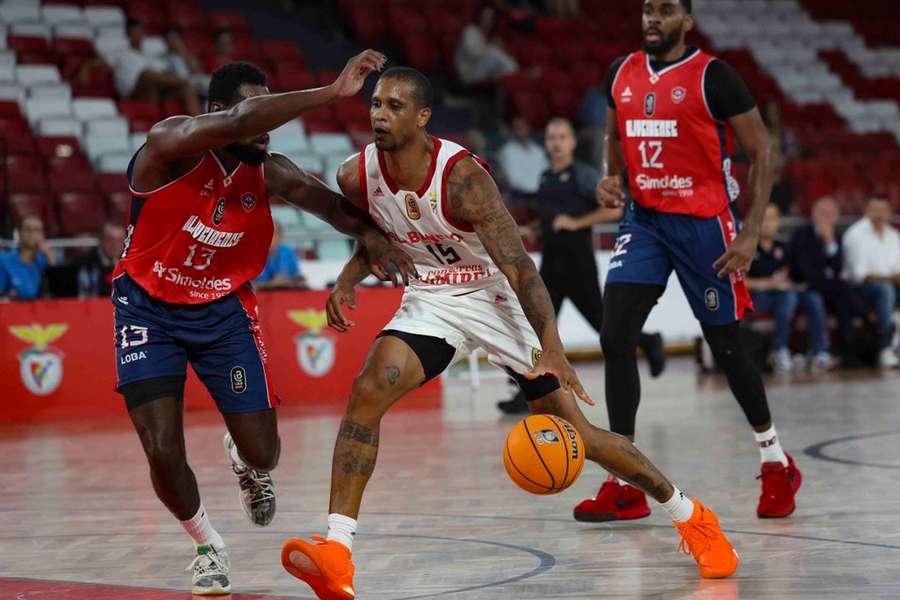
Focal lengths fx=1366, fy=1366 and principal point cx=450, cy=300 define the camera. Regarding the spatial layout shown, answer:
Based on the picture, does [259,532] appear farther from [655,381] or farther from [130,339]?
[655,381]

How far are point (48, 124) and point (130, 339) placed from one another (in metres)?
10.0

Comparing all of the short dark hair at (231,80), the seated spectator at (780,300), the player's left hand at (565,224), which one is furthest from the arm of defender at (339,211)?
the seated spectator at (780,300)

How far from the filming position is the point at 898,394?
1091 centimetres

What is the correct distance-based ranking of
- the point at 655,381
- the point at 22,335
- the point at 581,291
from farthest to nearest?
1. the point at 655,381
2. the point at 22,335
3. the point at 581,291

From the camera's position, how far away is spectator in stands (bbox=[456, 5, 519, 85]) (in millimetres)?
18062

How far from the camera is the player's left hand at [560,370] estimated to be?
14.2ft

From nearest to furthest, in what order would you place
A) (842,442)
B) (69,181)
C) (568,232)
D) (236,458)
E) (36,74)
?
(236,458) < (842,442) < (568,232) < (69,181) < (36,74)

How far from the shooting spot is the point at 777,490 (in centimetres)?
575

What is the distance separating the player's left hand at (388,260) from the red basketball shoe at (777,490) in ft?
6.17

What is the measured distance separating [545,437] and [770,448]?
176 cm

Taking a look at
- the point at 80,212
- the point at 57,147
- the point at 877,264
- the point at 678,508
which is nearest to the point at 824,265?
the point at 877,264

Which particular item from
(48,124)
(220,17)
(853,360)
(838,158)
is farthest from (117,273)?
(838,158)

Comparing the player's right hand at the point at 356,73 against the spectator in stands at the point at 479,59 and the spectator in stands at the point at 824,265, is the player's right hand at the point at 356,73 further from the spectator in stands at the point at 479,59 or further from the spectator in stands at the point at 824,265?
the spectator in stands at the point at 479,59

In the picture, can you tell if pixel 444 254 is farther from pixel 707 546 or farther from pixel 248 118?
pixel 707 546
